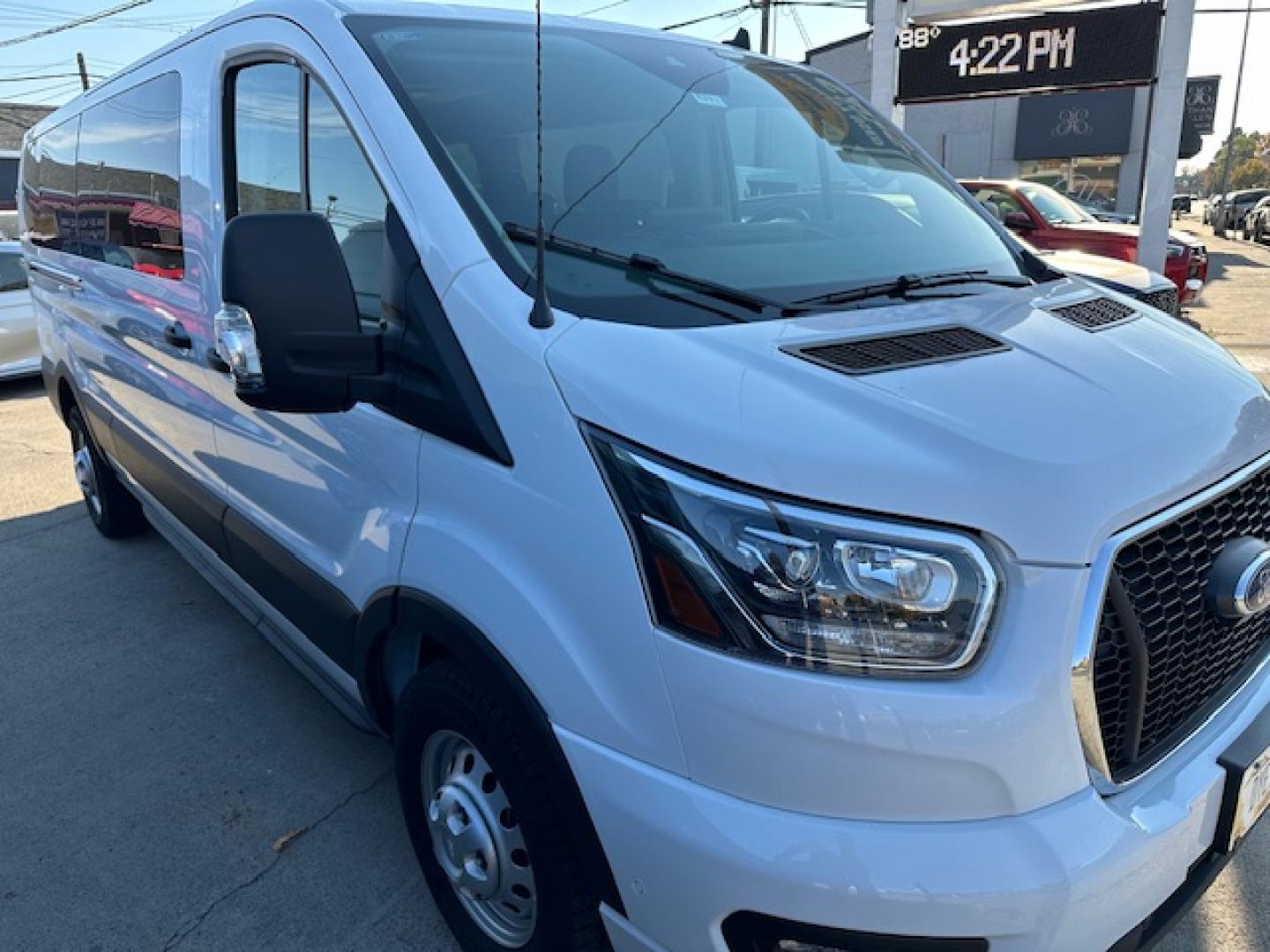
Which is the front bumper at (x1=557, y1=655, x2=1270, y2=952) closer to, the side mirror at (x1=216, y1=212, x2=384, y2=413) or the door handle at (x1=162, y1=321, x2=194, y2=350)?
the side mirror at (x1=216, y1=212, x2=384, y2=413)

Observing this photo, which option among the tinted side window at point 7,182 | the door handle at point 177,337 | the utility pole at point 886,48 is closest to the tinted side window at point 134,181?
the door handle at point 177,337

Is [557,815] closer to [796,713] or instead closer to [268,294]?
[796,713]

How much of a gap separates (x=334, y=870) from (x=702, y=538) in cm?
173

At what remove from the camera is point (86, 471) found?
506 cm

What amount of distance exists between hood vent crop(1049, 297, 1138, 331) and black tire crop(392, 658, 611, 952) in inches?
54.6

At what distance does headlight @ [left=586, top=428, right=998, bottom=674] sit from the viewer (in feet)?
4.42

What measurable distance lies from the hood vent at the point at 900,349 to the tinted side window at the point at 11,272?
10.1 meters

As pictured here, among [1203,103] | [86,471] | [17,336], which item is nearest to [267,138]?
[86,471]

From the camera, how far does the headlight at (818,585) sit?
4.42ft

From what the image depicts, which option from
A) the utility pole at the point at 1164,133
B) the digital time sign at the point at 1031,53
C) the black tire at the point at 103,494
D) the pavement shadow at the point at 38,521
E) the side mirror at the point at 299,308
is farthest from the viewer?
the digital time sign at the point at 1031,53

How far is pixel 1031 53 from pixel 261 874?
9417 mm

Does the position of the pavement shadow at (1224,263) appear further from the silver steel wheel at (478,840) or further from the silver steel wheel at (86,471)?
the silver steel wheel at (478,840)

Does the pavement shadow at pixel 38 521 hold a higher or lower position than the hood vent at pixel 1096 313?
lower

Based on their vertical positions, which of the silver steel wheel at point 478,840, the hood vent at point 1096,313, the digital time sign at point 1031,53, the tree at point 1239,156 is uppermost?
the tree at point 1239,156
